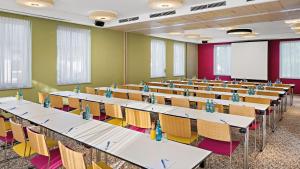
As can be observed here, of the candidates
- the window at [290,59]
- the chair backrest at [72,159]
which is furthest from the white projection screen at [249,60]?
the chair backrest at [72,159]

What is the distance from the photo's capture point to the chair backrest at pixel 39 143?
260 centimetres

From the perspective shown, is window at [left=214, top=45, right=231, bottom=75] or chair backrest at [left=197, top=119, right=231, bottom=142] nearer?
chair backrest at [left=197, top=119, right=231, bottom=142]

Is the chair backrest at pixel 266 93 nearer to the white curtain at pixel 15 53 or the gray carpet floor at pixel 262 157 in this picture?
the gray carpet floor at pixel 262 157

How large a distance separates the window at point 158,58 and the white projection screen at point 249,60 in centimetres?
488

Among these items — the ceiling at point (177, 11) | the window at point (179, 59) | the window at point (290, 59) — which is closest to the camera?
the ceiling at point (177, 11)

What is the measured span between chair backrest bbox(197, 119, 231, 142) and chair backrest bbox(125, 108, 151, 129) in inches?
36.7

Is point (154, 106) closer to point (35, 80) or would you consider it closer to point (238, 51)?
point (35, 80)

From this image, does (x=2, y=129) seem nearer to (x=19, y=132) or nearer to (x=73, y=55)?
(x=19, y=132)

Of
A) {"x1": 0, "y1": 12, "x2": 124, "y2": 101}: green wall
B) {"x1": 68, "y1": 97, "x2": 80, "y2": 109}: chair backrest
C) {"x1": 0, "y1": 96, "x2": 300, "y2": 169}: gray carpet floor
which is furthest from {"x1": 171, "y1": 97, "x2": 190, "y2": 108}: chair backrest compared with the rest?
{"x1": 0, "y1": 12, "x2": 124, "y2": 101}: green wall

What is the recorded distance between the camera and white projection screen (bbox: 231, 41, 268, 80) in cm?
1326

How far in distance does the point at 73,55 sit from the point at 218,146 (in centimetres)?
625

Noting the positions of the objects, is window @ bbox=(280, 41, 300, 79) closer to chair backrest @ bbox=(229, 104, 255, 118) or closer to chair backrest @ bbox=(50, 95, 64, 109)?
chair backrest @ bbox=(229, 104, 255, 118)

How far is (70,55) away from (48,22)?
4.12ft

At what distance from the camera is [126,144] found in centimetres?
247
